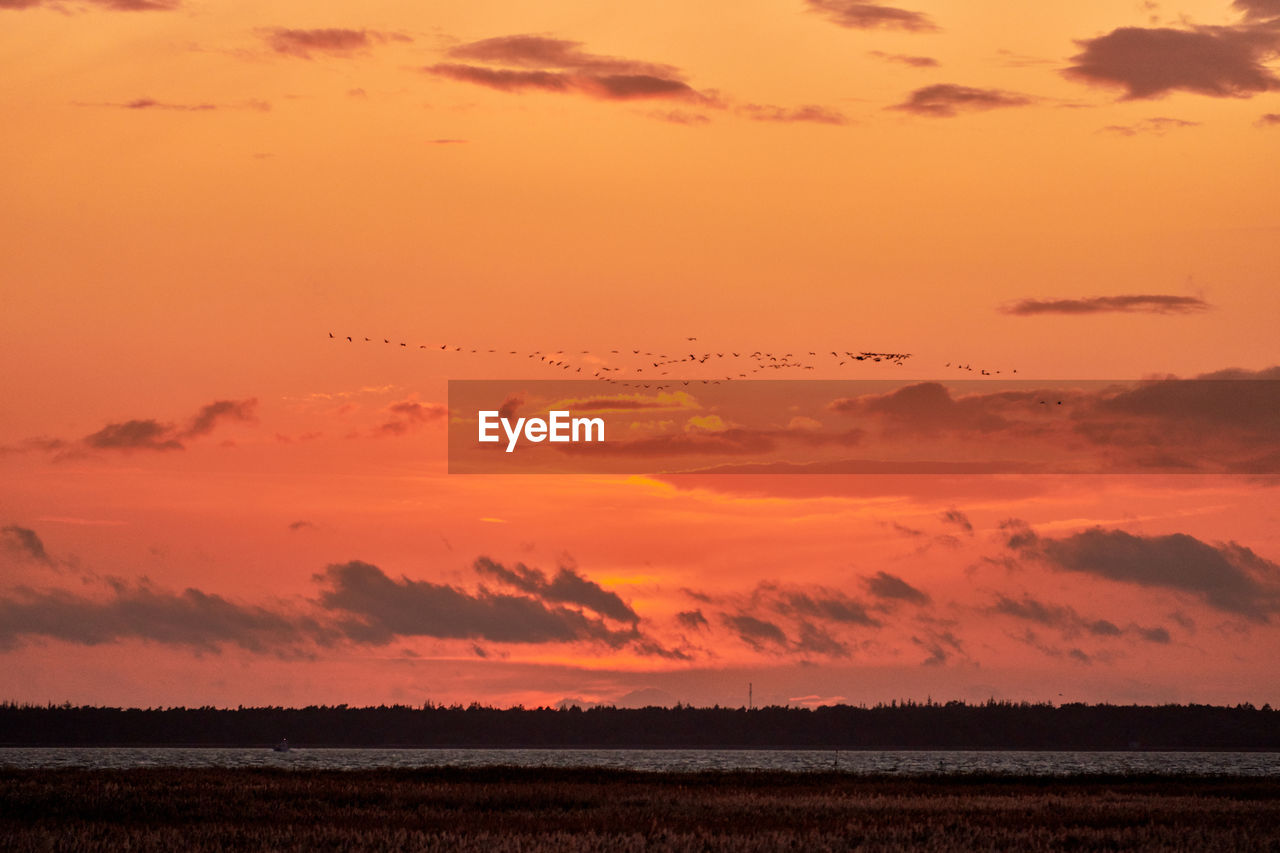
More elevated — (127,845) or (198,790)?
(127,845)

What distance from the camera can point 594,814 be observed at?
206 ft

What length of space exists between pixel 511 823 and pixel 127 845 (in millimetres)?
16936

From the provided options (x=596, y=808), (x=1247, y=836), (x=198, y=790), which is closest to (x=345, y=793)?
(x=198, y=790)

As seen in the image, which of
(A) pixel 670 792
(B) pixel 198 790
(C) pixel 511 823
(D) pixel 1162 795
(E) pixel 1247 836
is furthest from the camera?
(D) pixel 1162 795

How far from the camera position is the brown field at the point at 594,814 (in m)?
49.0

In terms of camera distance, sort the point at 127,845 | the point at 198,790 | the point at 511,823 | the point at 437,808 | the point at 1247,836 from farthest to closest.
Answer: the point at 198,790 < the point at 437,808 < the point at 511,823 < the point at 1247,836 < the point at 127,845

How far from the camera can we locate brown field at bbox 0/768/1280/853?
48969 mm

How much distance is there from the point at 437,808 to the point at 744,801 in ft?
46.7

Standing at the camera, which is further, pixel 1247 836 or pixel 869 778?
pixel 869 778

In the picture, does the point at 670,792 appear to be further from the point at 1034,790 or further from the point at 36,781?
the point at 36,781

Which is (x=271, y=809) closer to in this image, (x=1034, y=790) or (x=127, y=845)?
(x=127, y=845)

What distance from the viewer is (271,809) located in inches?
2437

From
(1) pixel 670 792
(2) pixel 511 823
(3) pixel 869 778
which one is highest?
(2) pixel 511 823

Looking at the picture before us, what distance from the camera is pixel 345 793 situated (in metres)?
71.6
